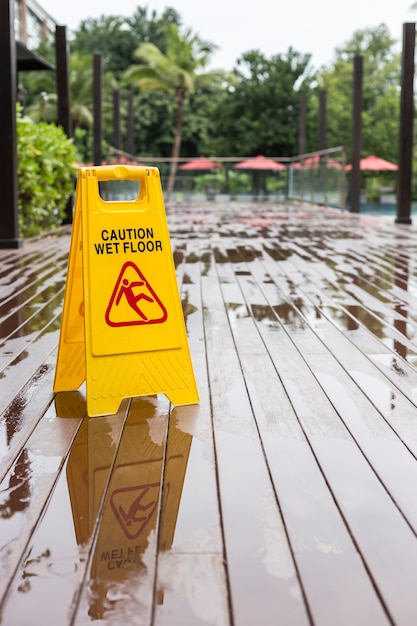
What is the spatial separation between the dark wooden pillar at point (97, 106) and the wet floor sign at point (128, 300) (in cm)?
1543

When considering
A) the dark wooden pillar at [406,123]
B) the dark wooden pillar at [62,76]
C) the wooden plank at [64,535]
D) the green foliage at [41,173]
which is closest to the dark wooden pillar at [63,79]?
the dark wooden pillar at [62,76]

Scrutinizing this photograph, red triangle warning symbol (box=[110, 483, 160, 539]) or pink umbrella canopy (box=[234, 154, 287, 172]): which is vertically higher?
pink umbrella canopy (box=[234, 154, 287, 172])

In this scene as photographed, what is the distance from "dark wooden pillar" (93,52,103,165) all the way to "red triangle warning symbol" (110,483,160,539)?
53.7 ft

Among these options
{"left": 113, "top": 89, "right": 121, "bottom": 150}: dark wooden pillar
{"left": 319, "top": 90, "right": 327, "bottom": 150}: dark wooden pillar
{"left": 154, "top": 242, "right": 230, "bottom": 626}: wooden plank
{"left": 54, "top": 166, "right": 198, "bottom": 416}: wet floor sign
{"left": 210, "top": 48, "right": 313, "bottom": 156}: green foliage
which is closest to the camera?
{"left": 154, "top": 242, "right": 230, "bottom": 626}: wooden plank

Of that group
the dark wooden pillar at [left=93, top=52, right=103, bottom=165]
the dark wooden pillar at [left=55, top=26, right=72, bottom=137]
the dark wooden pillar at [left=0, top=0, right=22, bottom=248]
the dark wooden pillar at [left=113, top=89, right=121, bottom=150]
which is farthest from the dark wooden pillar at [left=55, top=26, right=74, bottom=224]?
the dark wooden pillar at [left=113, top=89, right=121, bottom=150]

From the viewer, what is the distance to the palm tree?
34.4 metres

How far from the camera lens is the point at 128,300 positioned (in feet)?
9.32

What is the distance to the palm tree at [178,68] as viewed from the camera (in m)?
34.4

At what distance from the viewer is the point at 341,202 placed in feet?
56.2

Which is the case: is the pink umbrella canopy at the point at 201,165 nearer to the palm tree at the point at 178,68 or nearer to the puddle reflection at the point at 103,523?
the palm tree at the point at 178,68

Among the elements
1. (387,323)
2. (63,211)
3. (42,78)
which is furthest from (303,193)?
(387,323)

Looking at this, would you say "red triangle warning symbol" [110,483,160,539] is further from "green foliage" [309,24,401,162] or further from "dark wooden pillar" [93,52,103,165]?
"green foliage" [309,24,401,162]

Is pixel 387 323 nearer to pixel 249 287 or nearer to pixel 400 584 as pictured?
pixel 249 287

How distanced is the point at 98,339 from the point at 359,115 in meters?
14.8
